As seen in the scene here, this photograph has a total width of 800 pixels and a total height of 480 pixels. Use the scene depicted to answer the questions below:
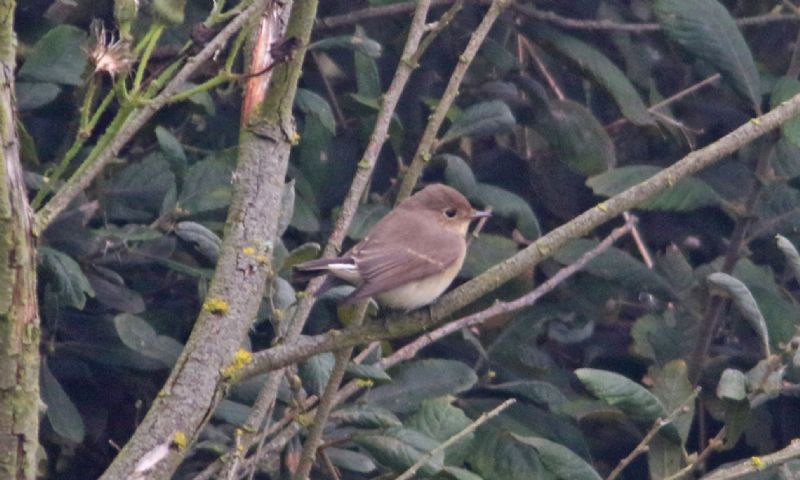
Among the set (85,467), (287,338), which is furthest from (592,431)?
(85,467)

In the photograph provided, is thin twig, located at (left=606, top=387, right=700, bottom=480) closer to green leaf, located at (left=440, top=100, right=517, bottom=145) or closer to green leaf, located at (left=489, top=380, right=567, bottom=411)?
green leaf, located at (left=489, top=380, right=567, bottom=411)

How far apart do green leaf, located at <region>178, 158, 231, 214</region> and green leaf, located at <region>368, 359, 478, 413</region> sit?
0.68 meters

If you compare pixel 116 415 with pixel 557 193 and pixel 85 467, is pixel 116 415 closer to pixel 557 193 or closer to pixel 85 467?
pixel 85 467

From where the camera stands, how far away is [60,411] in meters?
3.51

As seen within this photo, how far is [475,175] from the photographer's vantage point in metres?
4.25

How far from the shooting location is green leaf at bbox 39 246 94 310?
10.8 feet

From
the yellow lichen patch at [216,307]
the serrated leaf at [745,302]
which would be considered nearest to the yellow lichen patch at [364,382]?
Answer: the yellow lichen patch at [216,307]

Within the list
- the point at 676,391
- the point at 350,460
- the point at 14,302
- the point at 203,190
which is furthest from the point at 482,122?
the point at 14,302

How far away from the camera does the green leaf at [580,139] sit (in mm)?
4012

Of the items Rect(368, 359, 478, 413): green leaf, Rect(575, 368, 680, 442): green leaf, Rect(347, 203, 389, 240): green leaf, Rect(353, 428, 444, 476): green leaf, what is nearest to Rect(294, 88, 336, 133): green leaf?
Rect(347, 203, 389, 240): green leaf

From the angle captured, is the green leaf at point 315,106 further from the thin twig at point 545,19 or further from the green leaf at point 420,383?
the green leaf at point 420,383

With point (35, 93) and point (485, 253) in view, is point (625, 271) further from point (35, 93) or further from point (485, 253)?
point (35, 93)

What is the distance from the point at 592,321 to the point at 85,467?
1657 millimetres

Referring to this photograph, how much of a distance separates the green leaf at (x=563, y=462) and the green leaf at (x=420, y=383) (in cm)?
27
